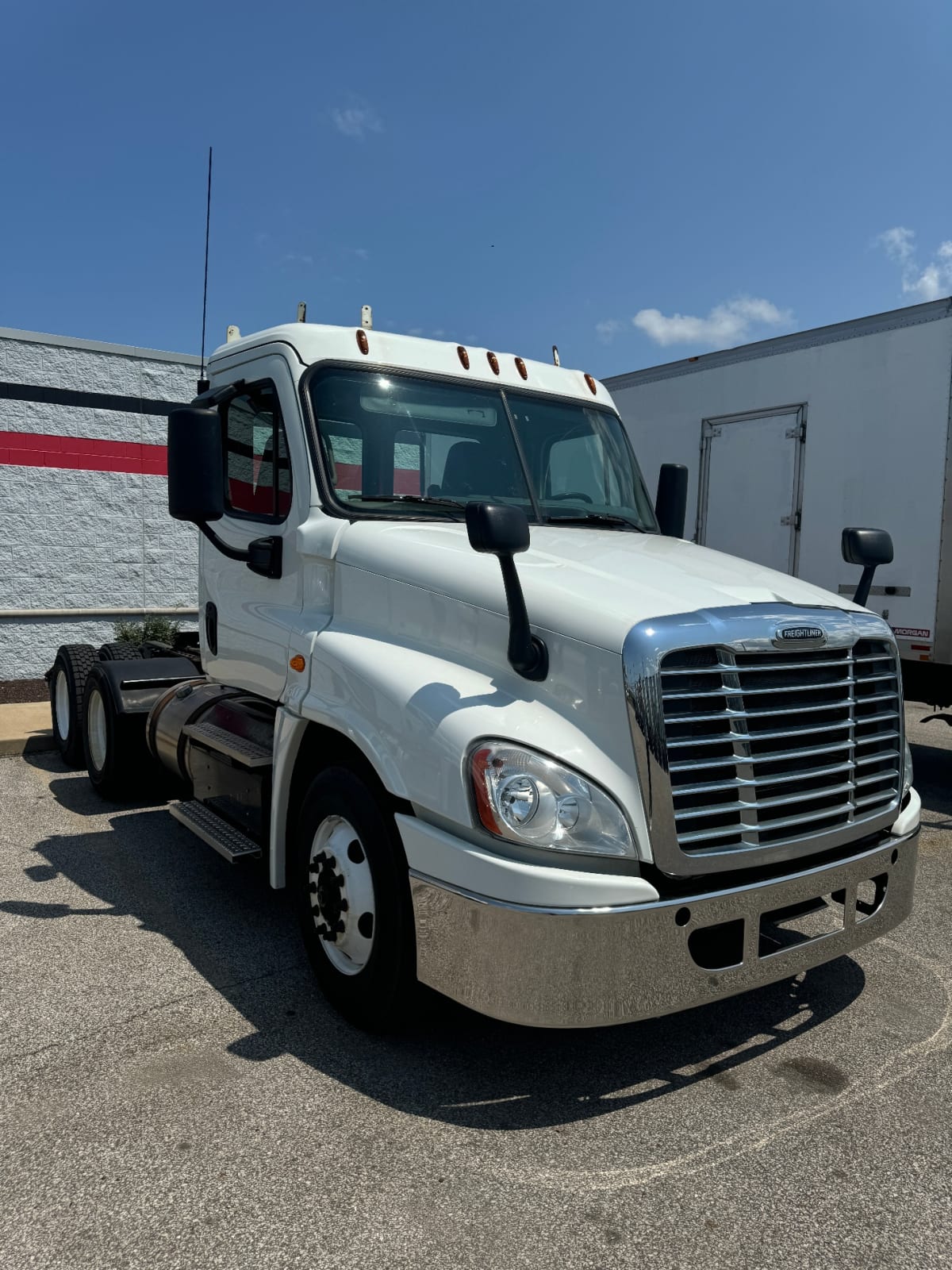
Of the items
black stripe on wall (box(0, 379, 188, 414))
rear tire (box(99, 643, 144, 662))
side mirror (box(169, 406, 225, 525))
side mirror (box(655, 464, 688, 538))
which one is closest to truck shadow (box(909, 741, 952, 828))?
side mirror (box(655, 464, 688, 538))

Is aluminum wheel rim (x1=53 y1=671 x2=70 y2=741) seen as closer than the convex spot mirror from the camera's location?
No

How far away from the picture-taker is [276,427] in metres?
4.29

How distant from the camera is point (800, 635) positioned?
10.5 feet

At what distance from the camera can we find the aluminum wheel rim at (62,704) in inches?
300

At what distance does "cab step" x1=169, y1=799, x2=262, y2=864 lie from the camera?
4195 mm

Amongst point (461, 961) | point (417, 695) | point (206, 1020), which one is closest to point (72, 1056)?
point (206, 1020)

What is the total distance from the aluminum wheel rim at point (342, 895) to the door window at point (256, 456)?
145 centimetres

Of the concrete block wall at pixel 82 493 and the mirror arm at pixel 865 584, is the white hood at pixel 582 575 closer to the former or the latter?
the mirror arm at pixel 865 584

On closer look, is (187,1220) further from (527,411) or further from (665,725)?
(527,411)

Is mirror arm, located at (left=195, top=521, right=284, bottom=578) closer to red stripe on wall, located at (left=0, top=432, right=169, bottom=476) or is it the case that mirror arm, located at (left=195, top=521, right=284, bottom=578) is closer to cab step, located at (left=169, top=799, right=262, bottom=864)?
cab step, located at (left=169, top=799, right=262, bottom=864)

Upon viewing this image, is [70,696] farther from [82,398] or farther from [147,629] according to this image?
[82,398]

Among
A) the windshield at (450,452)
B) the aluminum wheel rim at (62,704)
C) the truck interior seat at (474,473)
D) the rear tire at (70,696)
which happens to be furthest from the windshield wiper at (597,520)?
the aluminum wheel rim at (62,704)

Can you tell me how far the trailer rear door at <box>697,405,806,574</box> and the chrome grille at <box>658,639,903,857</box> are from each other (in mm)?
4790

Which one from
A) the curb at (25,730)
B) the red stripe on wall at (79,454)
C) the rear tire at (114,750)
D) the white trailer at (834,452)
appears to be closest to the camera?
the rear tire at (114,750)
